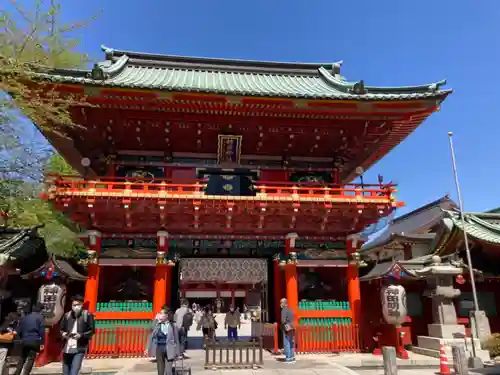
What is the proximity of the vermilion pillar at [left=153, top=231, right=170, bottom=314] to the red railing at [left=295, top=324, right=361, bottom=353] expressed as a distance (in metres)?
5.00

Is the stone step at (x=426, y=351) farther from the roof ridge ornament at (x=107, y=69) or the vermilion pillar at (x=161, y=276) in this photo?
the roof ridge ornament at (x=107, y=69)

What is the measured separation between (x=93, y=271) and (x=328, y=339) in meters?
8.76

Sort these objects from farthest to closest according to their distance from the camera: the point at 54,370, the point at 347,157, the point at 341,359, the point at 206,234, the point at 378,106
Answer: the point at 347,157 → the point at 206,234 → the point at 378,106 → the point at 341,359 → the point at 54,370

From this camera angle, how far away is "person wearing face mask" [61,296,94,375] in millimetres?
7215

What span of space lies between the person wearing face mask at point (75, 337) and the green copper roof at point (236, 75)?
9.54 m

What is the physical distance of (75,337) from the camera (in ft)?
23.7

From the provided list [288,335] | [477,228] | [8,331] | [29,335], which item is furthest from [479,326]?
[8,331]

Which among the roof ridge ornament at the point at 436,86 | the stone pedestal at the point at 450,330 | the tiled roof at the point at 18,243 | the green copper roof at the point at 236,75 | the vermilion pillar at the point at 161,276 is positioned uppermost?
the green copper roof at the point at 236,75

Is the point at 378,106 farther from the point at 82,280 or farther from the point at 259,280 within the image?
the point at 82,280

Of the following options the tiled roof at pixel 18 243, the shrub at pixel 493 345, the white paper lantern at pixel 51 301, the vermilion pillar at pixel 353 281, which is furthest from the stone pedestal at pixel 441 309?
the tiled roof at pixel 18 243

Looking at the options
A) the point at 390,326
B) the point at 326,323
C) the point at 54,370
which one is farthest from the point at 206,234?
the point at 390,326

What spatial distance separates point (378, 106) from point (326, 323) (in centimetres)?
804

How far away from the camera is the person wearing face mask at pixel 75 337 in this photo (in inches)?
284

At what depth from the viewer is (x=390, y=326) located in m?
12.8
